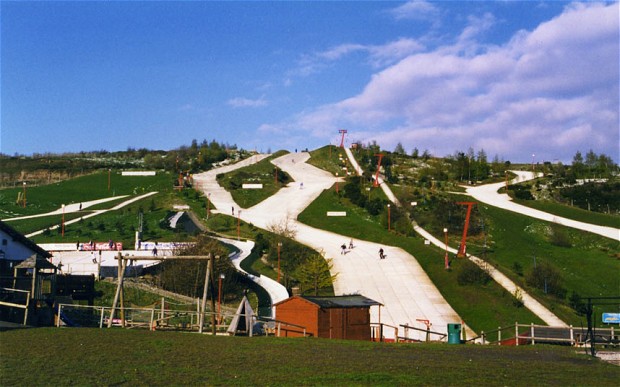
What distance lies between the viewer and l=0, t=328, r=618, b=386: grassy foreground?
1508 cm

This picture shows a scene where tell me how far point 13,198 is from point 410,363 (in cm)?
9939

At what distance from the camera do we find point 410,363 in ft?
61.4

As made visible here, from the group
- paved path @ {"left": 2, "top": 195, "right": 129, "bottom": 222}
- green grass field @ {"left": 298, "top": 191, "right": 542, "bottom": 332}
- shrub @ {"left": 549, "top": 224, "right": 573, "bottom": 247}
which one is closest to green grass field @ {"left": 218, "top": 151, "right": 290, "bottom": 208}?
green grass field @ {"left": 298, "top": 191, "right": 542, "bottom": 332}

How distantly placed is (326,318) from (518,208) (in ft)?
241

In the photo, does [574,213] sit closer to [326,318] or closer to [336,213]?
[336,213]

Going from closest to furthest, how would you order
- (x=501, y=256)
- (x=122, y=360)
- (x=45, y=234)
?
(x=122, y=360) < (x=501, y=256) < (x=45, y=234)

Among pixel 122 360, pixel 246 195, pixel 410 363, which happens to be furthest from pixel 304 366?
pixel 246 195

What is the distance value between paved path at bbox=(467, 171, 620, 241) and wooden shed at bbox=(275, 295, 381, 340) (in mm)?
59157

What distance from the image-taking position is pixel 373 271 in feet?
207

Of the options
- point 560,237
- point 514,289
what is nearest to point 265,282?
point 514,289

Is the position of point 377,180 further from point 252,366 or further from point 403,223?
point 252,366

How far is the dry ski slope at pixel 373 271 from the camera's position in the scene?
49.1 m

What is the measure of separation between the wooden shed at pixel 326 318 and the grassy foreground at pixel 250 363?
7.21 m

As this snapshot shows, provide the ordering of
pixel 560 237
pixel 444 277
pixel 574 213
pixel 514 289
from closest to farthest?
pixel 514 289
pixel 444 277
pixel 560 237
pixel 574 213
